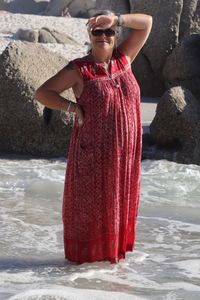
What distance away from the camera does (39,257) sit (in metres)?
5.96

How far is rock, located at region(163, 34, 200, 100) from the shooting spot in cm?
1167

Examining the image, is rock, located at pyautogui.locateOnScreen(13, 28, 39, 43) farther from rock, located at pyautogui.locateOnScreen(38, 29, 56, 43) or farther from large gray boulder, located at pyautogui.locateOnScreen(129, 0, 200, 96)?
large gray boulder, located at pyautogui.locateOnScreen(129, 0, 200, 96)

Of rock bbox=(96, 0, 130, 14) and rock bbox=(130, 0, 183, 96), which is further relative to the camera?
rock bbox=(96, 0, 130, 14)

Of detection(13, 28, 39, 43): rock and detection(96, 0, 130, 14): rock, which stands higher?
detection(96, 0, 130, 14): rock

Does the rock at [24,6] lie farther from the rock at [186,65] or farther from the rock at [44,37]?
the rock at [186,65]

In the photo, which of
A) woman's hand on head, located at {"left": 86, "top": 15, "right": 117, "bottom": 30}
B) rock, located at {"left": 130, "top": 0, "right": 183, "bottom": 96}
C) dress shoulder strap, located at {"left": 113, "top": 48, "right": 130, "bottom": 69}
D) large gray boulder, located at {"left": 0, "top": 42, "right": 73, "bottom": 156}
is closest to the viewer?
woman's hand on head, located at {"left": 86, "top": 15, "right": 117, "bottom": 30}

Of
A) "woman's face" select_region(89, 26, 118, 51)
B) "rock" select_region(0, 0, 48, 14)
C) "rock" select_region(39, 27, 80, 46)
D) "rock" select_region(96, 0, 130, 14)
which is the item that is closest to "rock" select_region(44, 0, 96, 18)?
"rock" select_region(0, 0, 48, 14)

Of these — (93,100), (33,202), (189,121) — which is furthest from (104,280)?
(189,121)

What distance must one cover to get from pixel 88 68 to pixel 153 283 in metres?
1.36

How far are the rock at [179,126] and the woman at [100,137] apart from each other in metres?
4.46

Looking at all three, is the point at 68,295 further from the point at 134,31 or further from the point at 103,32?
the point at 134,31

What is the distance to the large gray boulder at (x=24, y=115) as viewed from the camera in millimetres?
9969

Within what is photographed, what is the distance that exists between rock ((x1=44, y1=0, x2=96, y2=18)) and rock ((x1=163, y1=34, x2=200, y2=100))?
21926 mm

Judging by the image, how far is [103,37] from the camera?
525cm
